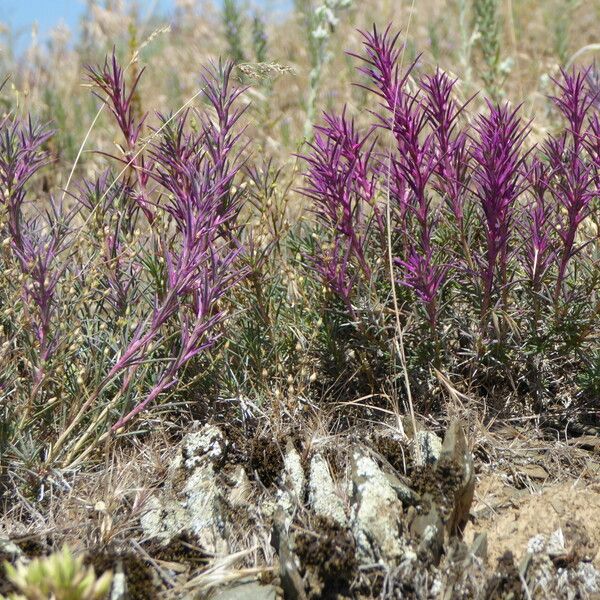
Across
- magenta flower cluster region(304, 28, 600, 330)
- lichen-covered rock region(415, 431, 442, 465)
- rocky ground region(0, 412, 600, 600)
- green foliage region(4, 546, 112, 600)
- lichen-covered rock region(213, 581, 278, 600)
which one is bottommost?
lichen-covered rock region(213, 581, 278, 600)

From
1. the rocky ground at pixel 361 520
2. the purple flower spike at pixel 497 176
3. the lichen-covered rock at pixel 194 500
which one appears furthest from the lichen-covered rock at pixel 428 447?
the lichen-covered rock at pixel 194 500

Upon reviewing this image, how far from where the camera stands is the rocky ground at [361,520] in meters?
2.45

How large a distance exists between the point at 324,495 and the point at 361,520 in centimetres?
21

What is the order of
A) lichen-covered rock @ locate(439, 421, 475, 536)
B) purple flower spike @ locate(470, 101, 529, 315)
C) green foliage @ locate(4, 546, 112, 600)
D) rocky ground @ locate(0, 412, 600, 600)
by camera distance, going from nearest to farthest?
green foliage @ locate(4, 546, 112, 600)
rocky ground @ locate(0, 412, 600, 600)
lichen-covered rock @ locate(439, 421, 475, 536)
purple flower spike @ locate(470, 101, 529, 315)

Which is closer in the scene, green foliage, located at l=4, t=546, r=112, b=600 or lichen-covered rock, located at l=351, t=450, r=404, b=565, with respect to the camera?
green foliage, located at l=4, t=546, r=112, b=600

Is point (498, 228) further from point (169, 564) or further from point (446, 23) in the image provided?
point (446, 23)

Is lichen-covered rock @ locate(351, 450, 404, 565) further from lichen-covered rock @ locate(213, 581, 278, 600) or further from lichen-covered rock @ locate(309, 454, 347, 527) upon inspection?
lichen-covered rock @ locate(213, 581, 278, 600)

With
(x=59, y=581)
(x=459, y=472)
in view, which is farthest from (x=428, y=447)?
(x=59, y=581)

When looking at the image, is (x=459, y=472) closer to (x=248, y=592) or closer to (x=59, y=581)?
(x=248, y=592)

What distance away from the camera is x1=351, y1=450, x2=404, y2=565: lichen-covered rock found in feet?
8.28

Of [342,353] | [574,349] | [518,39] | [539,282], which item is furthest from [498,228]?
[518,39]

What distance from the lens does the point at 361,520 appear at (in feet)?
8.43

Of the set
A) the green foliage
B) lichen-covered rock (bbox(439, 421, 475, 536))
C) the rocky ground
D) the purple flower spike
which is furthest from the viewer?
the purple flower spike

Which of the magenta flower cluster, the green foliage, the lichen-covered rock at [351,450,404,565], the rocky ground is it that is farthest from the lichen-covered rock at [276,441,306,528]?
the green foliage
